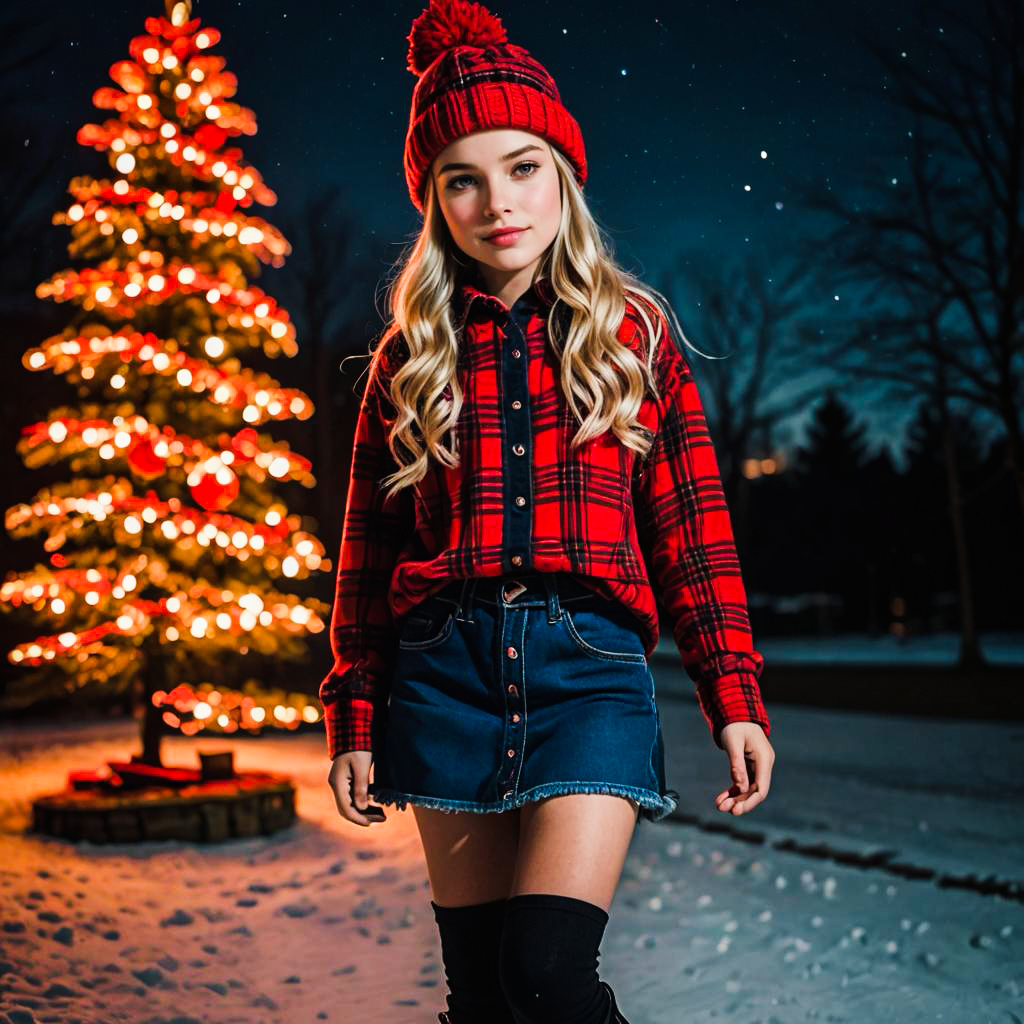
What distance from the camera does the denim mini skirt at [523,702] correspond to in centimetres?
170

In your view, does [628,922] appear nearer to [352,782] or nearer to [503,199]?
[352,782]

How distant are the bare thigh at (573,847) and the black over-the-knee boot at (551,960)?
0.02 m

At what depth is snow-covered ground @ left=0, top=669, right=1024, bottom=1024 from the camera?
327 centimetres

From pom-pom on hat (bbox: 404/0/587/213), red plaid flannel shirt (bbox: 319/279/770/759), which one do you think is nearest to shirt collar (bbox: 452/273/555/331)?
red plaid flannel shirt (bbox: 319/279/770/759)

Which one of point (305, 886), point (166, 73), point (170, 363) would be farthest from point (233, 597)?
point (166, 73)

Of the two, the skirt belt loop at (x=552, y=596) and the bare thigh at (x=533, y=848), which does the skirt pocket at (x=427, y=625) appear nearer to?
the skirt belt loop at (x=552, y=596)

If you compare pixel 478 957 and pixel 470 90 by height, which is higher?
pixel 470 90

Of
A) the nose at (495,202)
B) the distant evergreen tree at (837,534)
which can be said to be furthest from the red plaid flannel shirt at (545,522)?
the distant evergreen tree at (837,534)

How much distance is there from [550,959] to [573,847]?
0.49 ft

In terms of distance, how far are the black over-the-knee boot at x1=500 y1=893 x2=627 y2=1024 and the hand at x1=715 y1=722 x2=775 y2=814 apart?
275 mm

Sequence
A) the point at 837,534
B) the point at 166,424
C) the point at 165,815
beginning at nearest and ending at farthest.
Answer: the point at 165,815
the point at 166,424
the point at 837,534

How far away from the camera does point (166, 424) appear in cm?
603

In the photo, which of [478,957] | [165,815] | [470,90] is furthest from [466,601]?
[165,815]

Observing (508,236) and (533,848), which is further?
(508,236)
